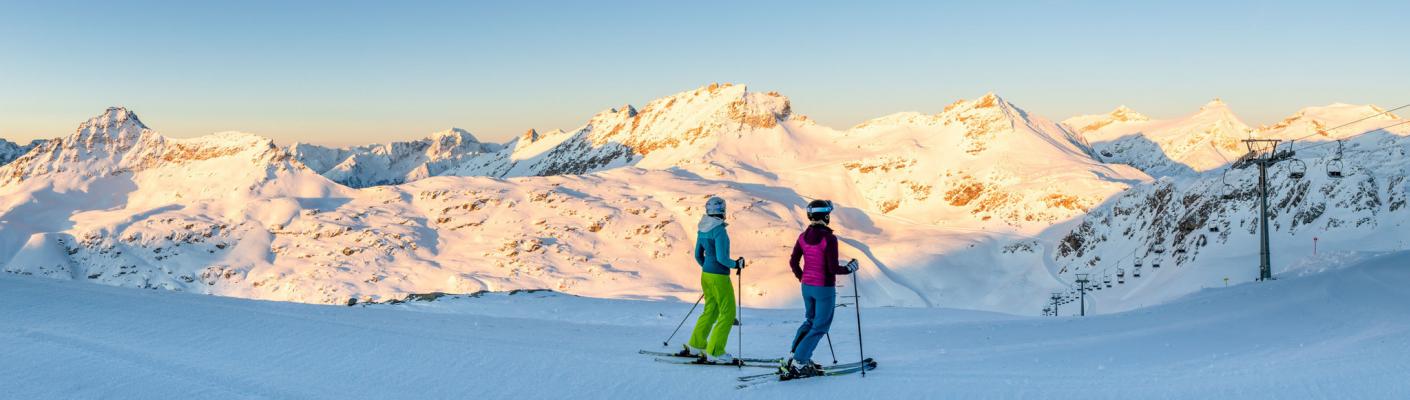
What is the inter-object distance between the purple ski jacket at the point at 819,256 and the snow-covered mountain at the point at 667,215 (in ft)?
92.0

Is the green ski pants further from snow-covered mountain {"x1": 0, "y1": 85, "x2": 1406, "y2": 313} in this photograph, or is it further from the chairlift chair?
the chairlift chair

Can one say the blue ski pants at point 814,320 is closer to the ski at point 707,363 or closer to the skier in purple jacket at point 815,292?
the skier in purple jacket at point 815,292

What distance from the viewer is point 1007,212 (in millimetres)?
106938

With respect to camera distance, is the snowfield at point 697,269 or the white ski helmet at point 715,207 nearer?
the snowfield at point 697,269

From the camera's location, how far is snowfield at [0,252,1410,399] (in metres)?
8.40

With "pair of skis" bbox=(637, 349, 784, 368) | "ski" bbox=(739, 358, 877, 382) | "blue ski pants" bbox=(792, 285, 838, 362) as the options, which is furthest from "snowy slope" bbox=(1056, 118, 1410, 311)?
"blue ski pants" bbox=(792, 285, 838, 362)

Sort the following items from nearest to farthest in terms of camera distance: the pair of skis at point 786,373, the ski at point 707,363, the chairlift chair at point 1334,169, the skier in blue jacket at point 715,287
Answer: the pair of skis at point 786,373 < the ski at point 707,363 < the skier in blue jacket at point 715,287 < the chairlift chair at point 1334,169

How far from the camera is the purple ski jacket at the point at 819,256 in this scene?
9.67m

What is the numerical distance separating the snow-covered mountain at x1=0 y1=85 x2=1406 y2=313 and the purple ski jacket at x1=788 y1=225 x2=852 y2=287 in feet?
92.0

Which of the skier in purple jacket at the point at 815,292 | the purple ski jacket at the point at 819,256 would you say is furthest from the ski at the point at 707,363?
the purple ski jacket at the point at 819,256

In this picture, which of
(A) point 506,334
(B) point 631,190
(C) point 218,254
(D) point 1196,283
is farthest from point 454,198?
(A) point 506,334

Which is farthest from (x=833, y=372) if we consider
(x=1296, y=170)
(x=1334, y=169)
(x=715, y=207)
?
(x=1296, y=170)

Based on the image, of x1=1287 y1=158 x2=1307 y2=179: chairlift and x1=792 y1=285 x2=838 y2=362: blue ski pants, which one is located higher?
x1=1287 y1=158 x2=1307 y2=179: chairlift

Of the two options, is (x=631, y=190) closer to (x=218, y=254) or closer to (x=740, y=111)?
(x=218, y=254)
